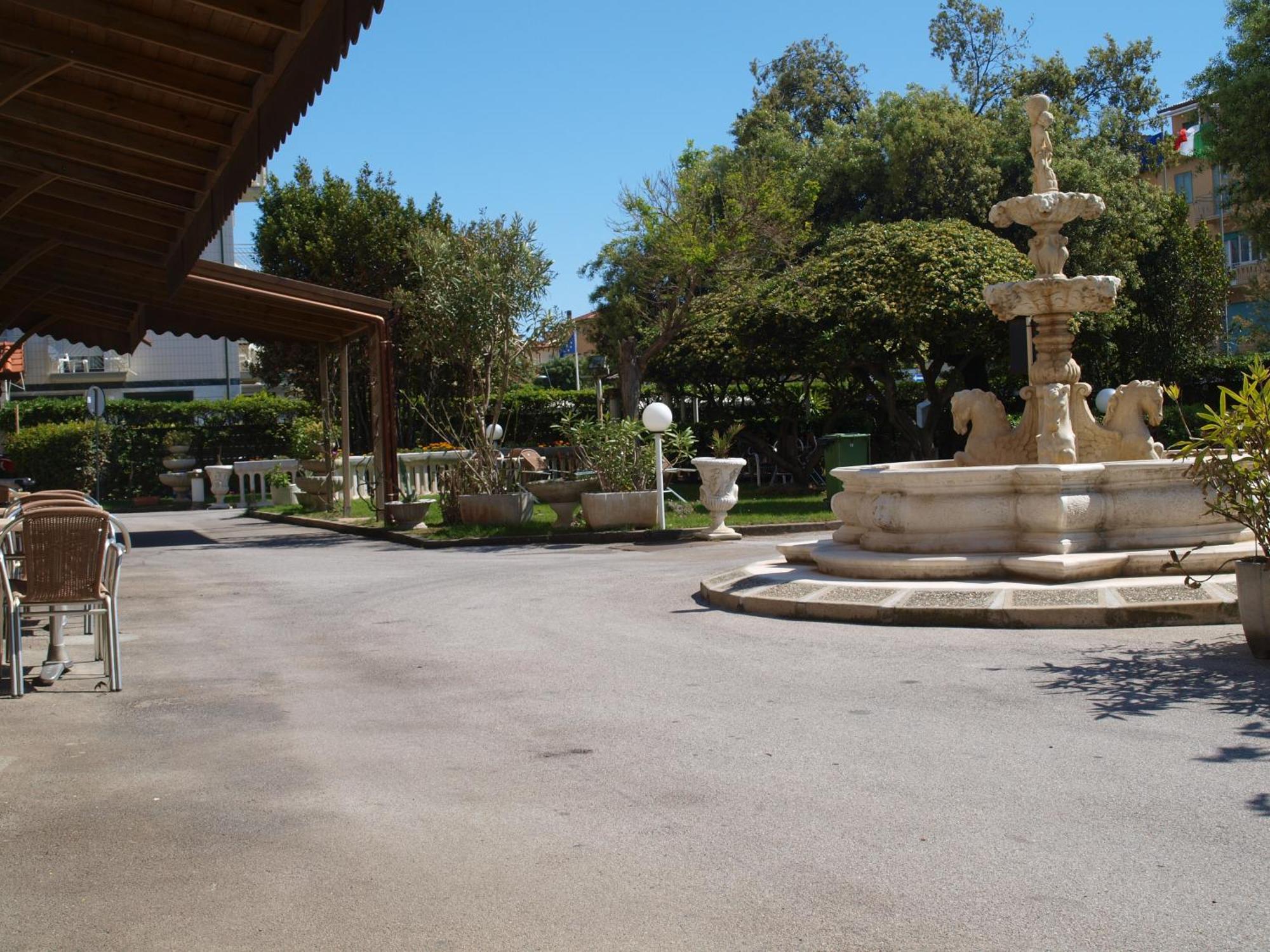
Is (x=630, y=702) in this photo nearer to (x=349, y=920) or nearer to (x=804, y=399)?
(x=349, y=920)

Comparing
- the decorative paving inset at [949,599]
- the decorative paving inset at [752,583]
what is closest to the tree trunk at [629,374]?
the decorative paving inset at [752,583]

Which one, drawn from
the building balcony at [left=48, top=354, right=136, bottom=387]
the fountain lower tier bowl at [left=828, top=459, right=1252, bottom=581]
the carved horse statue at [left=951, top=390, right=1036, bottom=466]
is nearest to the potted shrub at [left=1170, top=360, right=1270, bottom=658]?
the fountain lower tier bowl at [left=828, top=459, right=1252, bottom=581]

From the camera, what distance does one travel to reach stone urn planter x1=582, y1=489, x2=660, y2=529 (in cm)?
1786

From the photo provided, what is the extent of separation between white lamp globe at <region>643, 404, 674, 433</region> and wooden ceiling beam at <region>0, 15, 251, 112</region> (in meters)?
9.15

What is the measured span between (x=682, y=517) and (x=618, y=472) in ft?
4.23

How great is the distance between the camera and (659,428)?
1695cm

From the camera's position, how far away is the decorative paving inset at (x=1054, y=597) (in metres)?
8.94

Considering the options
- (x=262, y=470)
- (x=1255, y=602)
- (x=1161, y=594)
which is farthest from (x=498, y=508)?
(x=1255, y=602)

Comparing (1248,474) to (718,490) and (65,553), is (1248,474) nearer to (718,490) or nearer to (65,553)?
(65,553)

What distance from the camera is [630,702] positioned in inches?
270

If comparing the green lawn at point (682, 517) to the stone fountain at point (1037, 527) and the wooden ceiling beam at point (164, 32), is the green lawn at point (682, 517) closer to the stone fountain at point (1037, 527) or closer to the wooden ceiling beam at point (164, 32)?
the stone fountain at point (1037, 527)

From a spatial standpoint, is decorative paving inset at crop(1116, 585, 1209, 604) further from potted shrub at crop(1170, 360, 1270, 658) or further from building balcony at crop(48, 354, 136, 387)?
building balcony at crop(48, 354, 136, 387)

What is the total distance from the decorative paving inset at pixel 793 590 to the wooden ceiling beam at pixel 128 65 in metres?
5.36

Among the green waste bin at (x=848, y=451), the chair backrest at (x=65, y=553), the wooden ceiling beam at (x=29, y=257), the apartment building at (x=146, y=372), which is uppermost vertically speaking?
the apartment building at (x=146, y=372)
